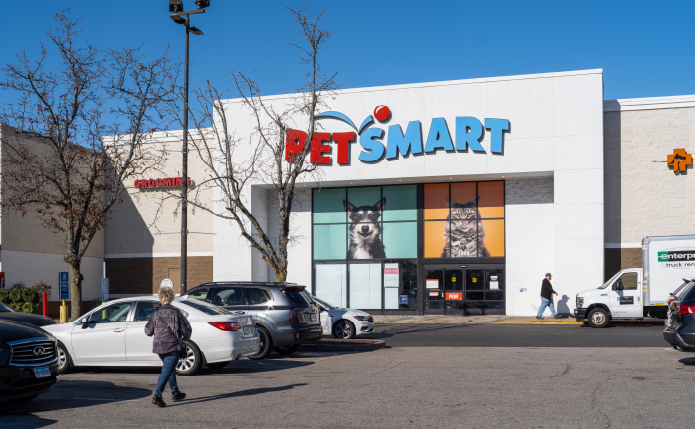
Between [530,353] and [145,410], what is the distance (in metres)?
9.38

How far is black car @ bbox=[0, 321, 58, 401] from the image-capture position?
8406 millimetres

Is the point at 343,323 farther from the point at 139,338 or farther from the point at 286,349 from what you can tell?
the point at 139,338

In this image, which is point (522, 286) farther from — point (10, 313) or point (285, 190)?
point (10, 313)

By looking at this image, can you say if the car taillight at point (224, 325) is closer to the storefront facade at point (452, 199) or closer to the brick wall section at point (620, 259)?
the storefront facade at point (452, 199)

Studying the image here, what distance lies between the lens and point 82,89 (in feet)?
61.3

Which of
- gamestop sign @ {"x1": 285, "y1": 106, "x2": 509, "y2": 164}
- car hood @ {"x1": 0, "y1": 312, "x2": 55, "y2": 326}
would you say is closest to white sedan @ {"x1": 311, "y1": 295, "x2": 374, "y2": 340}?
car hood @ {"x1": 0, "y1": 312, "x2": 55, "y2": 326}

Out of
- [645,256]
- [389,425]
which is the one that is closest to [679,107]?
[645,256]

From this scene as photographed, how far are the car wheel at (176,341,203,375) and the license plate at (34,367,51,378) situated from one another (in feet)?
10.3

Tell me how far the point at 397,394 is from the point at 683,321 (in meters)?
5.70

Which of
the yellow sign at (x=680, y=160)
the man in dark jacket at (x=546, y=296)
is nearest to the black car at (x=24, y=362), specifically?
the man in dark jacket at (x=546, y=296)

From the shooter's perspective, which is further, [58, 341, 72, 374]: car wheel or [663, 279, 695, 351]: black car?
[58, 341, 72, 374]: car wheel

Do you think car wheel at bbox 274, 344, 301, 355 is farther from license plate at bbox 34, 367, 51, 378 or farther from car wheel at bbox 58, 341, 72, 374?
license plate at bbox 34, 367, 51, 378

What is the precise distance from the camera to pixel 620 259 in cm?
2862

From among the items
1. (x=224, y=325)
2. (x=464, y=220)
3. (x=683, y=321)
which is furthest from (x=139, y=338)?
(x=464, y=220)
